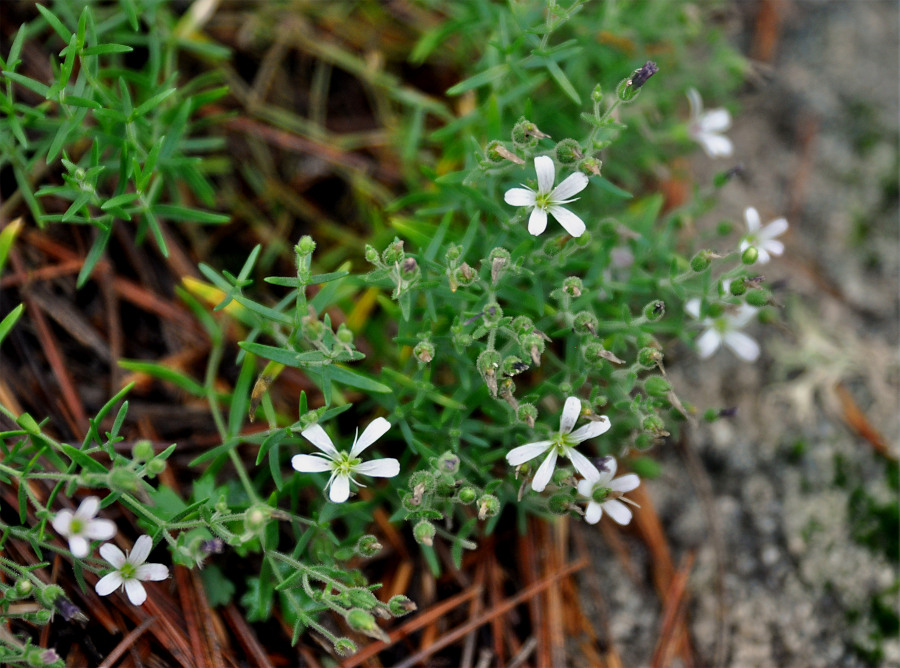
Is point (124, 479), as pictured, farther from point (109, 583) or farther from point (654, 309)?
point (654, 309)

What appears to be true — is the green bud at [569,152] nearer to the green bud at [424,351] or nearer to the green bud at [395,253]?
the green bud at [395,253]

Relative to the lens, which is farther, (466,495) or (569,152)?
(569,152)

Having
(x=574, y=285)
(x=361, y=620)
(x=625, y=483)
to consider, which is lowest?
(x=625, y=483)

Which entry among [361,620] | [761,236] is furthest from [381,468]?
[761,236]

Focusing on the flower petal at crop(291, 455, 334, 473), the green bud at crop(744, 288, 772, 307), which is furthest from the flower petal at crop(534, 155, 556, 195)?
the flower petal at crop(291, 455, 334, 473)

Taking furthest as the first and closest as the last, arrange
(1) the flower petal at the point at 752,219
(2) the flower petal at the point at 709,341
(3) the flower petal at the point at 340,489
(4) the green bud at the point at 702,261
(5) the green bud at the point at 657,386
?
1. (2) the flower petal at the point at 709,341
2. (1) the flower petal at the point at 752,219
3. (4) the green bud at the point at 702,261
4. (5) the green bud at the point at 657,386
5. (3) the flower petal at the point at 340,489

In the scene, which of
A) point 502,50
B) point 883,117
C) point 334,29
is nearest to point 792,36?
point 883,117

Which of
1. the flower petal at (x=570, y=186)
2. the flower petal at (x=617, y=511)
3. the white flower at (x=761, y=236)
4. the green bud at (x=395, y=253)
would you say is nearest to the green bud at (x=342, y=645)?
the flower petal at (x=617, y=511)
